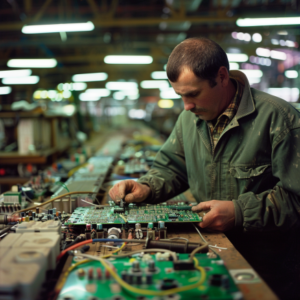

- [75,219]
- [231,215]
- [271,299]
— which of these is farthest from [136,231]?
[271,299]

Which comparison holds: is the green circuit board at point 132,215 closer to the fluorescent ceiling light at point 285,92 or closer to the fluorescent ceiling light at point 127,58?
the fluorescent ceiling light at point 127,58

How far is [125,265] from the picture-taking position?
1031 millimetres

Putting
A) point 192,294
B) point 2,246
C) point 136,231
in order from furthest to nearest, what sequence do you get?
point 136,231 < point 2,246 < point 192,294

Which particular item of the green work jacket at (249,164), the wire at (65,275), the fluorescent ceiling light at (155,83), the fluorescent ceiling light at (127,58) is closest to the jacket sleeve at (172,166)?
the green work jacket at (249,164)

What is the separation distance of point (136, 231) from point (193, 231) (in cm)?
32

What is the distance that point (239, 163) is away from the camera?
1.67 metres

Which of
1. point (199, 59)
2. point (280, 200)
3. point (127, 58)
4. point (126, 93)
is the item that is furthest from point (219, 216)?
point (126, 93)

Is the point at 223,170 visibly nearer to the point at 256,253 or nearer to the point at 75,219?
the point at 256,253

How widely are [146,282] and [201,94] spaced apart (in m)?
1.04

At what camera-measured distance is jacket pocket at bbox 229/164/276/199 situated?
1650 millimetres

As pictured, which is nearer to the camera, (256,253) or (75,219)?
(75,219)

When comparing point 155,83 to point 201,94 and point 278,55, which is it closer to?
point 278,55

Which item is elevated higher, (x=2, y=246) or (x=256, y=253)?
(x=2, y=246)

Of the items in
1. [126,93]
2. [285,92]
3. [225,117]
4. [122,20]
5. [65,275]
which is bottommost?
[65,275]
